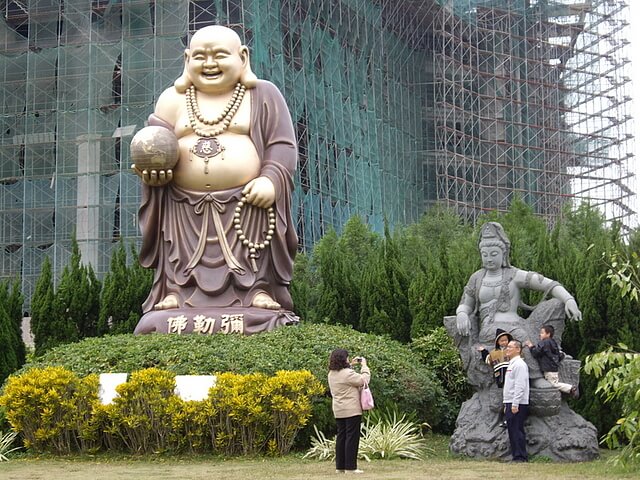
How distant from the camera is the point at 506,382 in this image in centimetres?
767

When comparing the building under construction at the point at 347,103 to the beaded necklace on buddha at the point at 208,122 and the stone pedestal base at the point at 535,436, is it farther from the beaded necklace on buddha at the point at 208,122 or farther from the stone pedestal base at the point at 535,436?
the stone pedestal base at the point at 535,436

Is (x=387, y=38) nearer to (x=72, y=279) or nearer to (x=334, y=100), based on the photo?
(x=334, y=100)

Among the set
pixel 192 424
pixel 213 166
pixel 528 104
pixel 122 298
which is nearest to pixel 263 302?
pixel 213 166

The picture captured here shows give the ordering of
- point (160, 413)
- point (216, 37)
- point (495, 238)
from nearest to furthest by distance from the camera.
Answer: point (160, 413) < point (495, 238) < point (216, 37)

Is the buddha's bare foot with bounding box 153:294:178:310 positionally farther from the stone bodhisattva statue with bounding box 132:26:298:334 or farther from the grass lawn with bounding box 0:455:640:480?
the grass lawn with bounding box 0:455:640:480

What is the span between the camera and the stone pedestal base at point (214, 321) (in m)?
9.95

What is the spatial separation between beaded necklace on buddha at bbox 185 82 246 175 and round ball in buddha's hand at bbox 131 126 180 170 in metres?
0.27

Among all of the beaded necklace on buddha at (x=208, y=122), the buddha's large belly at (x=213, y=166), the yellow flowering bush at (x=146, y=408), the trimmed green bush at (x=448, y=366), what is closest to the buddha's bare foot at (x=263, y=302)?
the buddha's large belly at (x=213, y=166)

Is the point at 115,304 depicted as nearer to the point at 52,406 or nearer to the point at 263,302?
the point at 263,302

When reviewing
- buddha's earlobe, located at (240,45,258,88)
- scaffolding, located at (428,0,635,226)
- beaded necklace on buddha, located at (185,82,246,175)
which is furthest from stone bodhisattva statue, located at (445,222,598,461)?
scaffolding, located at (428,0,635,226)

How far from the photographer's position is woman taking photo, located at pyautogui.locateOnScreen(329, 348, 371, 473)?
6898 millimetres

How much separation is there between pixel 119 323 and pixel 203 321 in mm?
2876

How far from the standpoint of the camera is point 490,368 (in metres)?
8.18

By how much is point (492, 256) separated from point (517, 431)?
1.58 metres
